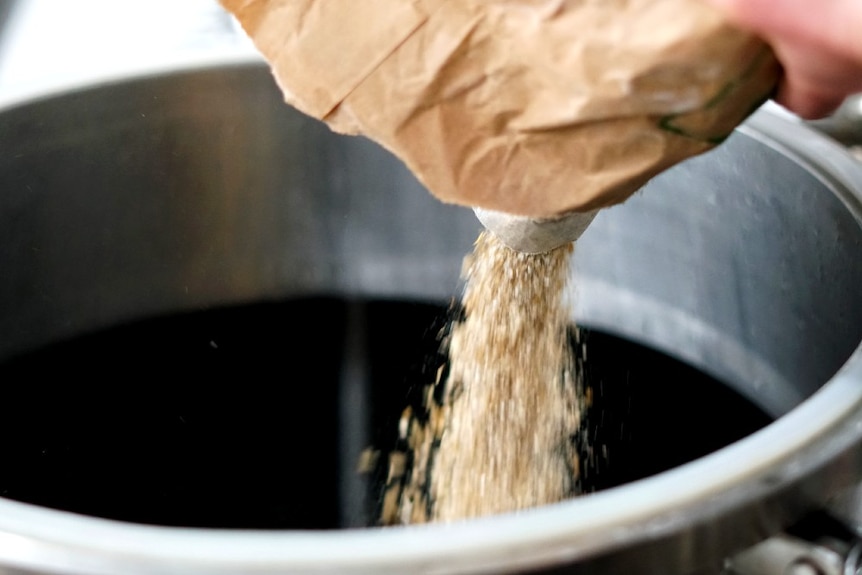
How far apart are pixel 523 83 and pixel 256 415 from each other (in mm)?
372

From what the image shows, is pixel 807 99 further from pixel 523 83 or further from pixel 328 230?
pixel 328 230

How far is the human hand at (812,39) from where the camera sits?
315mm

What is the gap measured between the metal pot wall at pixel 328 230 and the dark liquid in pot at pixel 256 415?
0.02m

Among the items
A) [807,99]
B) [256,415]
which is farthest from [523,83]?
[256,415]

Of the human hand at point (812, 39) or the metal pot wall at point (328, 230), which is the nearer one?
the human hand at point (812, 39)

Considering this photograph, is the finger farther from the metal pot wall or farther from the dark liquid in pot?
the dark liquid in pot

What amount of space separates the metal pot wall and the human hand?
0.12 m

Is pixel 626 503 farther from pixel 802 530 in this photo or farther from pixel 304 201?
pixel 304 201

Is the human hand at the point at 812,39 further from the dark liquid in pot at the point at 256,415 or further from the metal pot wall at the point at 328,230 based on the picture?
the dark liquid in pot at the point at 256,415

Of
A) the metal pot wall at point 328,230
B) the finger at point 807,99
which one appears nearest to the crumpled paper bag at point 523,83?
the finger at point 807,99

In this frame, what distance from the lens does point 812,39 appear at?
328 mm

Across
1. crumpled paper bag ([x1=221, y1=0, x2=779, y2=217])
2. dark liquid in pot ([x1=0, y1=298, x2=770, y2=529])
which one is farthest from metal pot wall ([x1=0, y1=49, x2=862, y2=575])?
crumpled paper bag ([x1=221, y1=0, x2=779, y2=217])

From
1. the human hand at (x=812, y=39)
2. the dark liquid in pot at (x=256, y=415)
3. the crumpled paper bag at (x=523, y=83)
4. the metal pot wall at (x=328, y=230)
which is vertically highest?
the human hand at (x=812, y=39)

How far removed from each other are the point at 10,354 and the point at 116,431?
0.35 feet
